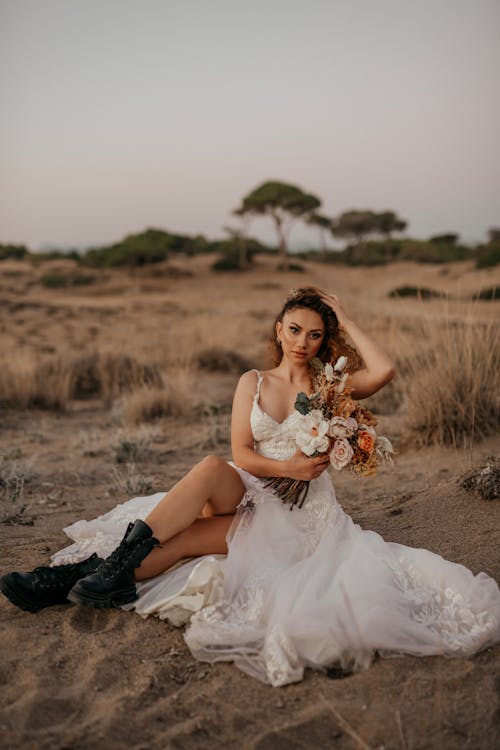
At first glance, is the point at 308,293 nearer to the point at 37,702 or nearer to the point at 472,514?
the point at 472,514

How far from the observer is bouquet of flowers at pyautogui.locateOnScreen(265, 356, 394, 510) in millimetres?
2998

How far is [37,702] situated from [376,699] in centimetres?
132

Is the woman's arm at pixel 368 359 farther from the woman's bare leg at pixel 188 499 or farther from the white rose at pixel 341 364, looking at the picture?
the woman's bare leg at pixel 188 499

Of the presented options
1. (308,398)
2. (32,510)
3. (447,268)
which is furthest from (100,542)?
(447,268)

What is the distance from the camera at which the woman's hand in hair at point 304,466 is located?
318 cm

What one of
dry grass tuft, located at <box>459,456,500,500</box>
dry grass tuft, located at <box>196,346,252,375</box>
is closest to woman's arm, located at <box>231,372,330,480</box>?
dry grass tuft, located at <box>459,456,500,500</box>

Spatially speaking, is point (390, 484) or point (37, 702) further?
point (390, 484)

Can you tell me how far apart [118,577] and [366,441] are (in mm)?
1360

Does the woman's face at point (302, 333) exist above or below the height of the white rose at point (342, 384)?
above

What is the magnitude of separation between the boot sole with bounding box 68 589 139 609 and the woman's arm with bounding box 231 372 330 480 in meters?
0.85

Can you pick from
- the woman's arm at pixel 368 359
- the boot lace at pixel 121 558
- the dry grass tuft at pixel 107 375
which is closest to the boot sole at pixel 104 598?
the boot lace at pixel 121 558

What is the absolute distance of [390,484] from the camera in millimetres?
5125

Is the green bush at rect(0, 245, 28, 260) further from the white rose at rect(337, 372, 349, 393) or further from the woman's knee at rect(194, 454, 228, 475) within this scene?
the white rose at rect(337, 372, 349, 393)

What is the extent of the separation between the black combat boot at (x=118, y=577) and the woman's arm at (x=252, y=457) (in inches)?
24.5
